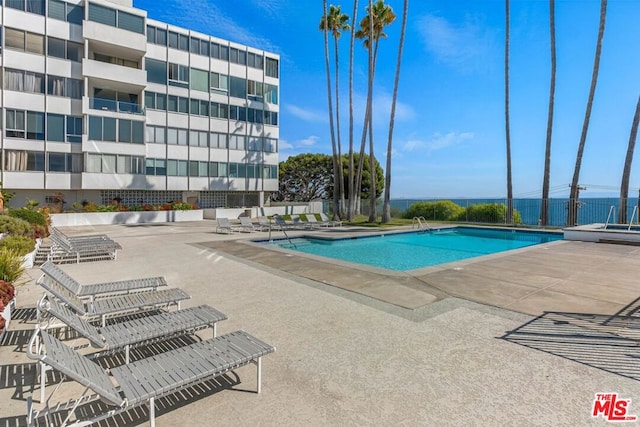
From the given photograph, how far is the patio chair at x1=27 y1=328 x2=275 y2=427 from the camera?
2.60 metres

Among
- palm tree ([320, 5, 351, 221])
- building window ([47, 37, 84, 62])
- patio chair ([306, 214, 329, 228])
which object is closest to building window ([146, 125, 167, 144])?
building window ([47, 37, 84, 62])

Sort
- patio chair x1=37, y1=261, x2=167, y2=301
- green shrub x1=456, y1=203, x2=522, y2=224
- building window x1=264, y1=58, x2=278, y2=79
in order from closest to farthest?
patio chair x1=37, y1=261, x2=167, y2=301 < green shrub x1=456, y1=203, x2=522, y2=224 < building window x1=264, y1=58, x2=278, y2=79

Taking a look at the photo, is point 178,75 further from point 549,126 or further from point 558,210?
point 558,210

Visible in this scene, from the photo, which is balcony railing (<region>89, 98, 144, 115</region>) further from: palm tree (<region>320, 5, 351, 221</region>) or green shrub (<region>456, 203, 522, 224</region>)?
green shrub (<region>456, 203, 522, 224</region>)

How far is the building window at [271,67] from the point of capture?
115ft

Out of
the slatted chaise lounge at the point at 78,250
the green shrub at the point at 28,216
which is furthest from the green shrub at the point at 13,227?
the green shrub at the point at 28,216

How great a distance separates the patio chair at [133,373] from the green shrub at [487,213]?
24.7 m

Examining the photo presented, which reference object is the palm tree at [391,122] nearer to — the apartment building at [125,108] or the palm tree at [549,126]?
the palm tree at [549,126]

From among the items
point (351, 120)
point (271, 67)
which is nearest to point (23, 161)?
point (271, 67)

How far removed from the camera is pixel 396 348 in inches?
169

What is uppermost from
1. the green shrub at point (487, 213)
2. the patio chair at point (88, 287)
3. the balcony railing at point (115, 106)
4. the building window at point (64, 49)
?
the building window at point (64, 49)

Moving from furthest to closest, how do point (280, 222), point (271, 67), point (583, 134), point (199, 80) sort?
point (271, 67)
point (199, 80)
point (583, 134)
point (280, 222)

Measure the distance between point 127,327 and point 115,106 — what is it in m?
27.2

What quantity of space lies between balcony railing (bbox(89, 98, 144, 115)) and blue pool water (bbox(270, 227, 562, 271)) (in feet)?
62.9
